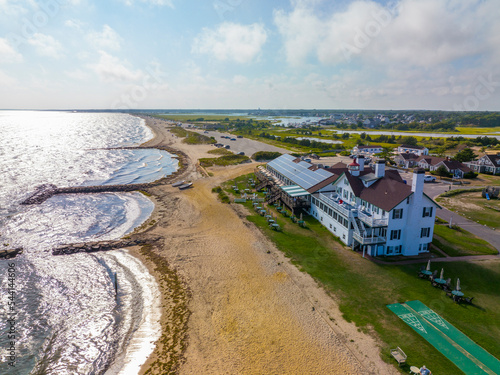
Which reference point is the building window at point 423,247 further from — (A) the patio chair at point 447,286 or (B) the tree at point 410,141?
(B) the tree at point 410,141

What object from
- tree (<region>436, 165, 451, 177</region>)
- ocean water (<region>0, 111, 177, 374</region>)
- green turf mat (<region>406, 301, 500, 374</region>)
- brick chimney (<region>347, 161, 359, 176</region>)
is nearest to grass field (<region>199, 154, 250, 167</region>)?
ocean water (<region>0, 111, 177, 374</region>)

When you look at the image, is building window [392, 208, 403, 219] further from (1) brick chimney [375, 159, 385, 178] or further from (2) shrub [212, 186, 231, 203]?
(2) shrub [212, 186, 231, 203]

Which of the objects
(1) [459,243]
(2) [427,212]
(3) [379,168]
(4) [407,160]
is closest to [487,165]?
(4) [407,160]

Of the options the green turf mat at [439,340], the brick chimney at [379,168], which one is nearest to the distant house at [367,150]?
the brick chimney at [379,168]

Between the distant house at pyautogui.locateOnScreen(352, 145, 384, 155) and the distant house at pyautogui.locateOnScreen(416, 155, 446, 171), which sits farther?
the distant house at pyautogui.locateOnScreen(352, 145, 384, 155)

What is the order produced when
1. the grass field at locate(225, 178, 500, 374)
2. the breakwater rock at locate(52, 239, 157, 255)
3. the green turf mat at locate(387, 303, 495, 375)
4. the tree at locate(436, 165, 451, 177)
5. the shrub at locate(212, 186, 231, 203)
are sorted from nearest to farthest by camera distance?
the green turf mat at locate(387, 303, 495, 375)
the grass field at locate(225, 178, 500, 374)
the breakwater rock at locate(52, 239, 157, 255)
the shrub at locate(212, 186, 231, 203)
the tree at locate(436, 165, 451, 177)

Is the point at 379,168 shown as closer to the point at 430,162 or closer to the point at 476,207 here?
the point at 476,207
